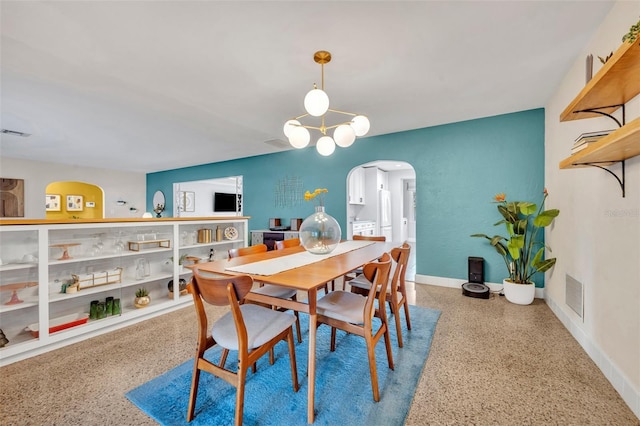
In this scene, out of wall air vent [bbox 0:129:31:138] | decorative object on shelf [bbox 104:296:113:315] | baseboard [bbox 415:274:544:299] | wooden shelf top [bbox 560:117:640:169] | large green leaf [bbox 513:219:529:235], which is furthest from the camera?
wall air vent [bbox 0:129:31:138]

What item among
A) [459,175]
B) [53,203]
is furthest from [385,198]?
[53,203]

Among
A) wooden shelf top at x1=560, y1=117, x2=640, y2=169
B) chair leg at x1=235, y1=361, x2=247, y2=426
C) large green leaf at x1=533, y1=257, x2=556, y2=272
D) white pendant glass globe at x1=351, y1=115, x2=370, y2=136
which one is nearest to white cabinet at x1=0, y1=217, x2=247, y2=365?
chair leg at x1=235, y1=361, x2=247, y2=426

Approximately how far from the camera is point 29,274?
2174 mm

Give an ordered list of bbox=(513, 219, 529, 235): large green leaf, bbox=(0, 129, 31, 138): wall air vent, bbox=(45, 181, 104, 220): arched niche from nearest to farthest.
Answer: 1. bbox=(513, 219, 529, 235): large green leaf
2. bbox=(0, 129, 31, 138): wall air vent
3. bbox=(45, 181, 104, 220): arched niche

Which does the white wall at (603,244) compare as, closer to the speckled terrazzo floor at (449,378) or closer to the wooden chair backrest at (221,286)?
the speckled terrazzo floor at (449,378)

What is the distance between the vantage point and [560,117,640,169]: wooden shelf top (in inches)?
44.2

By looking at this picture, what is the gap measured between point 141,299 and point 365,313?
8.60 ft

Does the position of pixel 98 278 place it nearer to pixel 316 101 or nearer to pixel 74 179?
pixel 316 101

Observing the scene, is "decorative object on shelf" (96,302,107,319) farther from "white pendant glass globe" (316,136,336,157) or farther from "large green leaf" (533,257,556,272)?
"large green leaf" (533,257,556,272)

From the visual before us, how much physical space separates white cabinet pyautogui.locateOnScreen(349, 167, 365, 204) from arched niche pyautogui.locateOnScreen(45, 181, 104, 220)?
24.0 feet

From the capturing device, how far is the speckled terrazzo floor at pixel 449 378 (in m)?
1.49

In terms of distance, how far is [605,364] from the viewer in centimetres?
181

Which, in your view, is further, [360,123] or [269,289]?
[360,123]

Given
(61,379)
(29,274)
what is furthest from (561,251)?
(29,274)
